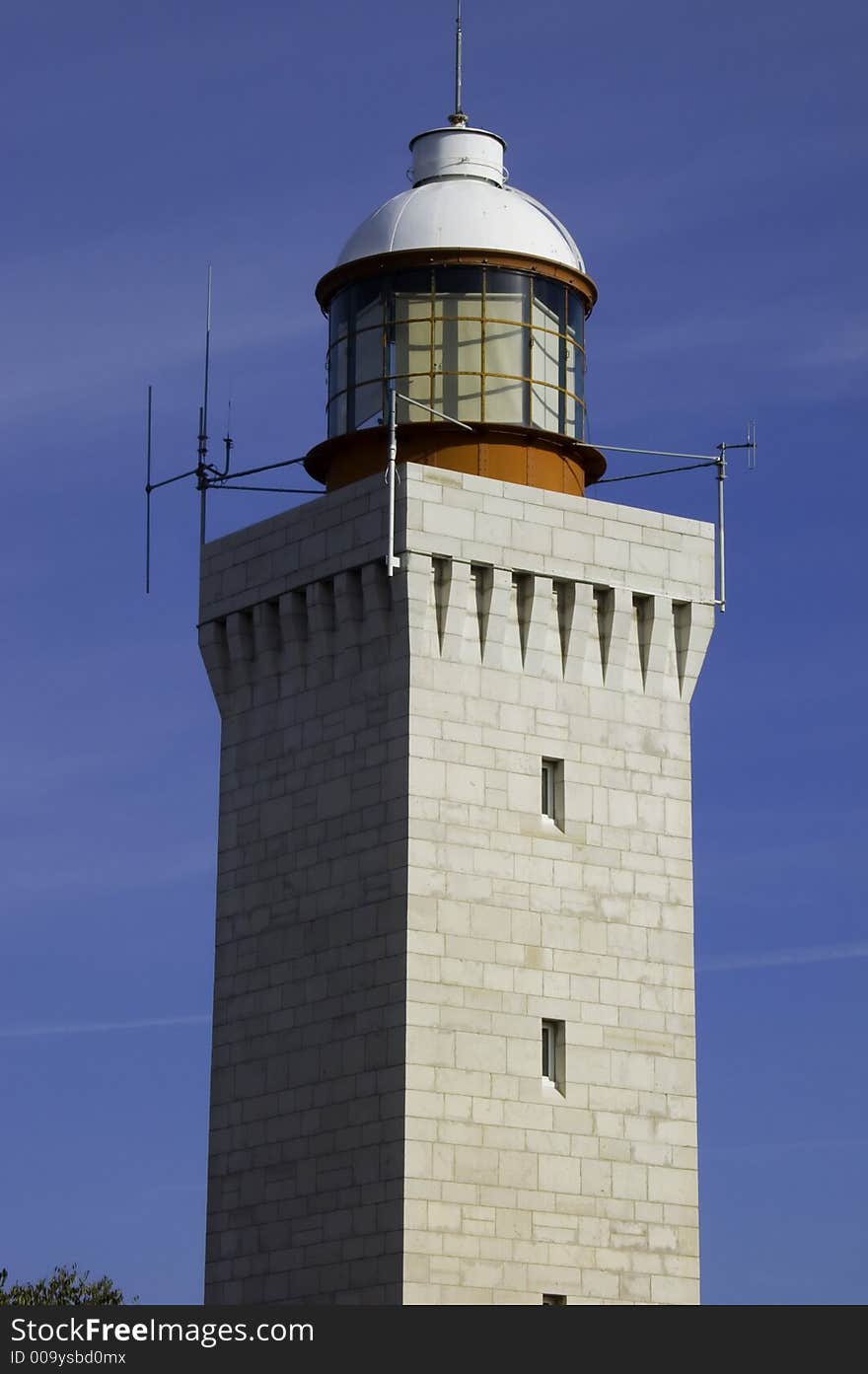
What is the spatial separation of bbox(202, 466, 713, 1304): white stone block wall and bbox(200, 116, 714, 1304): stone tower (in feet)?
0.16

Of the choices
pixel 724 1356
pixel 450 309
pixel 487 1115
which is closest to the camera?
pixel 724 1356

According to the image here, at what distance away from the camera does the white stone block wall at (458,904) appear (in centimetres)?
4178

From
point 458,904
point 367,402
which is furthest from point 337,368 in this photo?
point 458,904

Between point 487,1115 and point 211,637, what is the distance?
27.2 feet

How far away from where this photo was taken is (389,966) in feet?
138

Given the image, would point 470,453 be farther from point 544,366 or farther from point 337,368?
point 337,368

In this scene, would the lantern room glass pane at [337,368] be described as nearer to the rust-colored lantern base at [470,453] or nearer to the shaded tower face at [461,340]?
the shaded tower face at [461,340]

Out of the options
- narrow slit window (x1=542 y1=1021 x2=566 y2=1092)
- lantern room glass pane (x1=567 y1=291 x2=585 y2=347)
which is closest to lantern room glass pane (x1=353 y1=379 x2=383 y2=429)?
lantern room glass pane (x1=567 y1=291 x2=585 y2=347)

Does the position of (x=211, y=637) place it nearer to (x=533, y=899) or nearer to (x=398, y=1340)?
(x=533, y=899)

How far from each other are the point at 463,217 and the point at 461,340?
1.72m

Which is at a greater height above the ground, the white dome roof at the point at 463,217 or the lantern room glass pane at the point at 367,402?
the white dome roof at the point at 463,217

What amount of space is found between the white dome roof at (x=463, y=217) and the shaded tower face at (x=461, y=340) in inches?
0.7

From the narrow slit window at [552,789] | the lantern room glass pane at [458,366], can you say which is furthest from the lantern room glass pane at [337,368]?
the narrow slit window at [552,789]

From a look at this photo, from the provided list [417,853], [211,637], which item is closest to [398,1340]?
[417,853]
